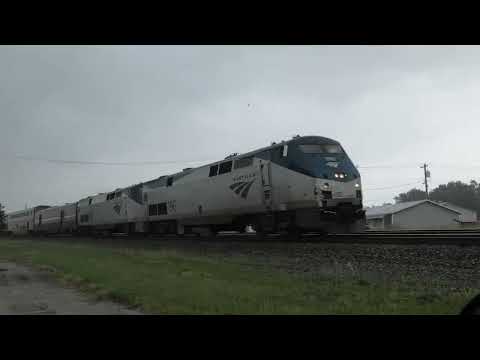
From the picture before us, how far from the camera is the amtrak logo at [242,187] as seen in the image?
66.4 feet

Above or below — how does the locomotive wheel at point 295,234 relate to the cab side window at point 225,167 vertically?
below

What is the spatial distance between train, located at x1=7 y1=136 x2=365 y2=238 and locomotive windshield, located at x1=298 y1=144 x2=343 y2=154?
4 cm

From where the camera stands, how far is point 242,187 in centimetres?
2064

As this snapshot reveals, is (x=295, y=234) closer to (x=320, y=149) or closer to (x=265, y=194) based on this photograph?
(x=265, y=194)

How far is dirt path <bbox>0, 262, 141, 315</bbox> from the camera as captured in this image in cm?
711

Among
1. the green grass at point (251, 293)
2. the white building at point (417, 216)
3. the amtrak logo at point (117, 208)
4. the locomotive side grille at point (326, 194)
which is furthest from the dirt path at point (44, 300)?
the white building at point (417, 216)

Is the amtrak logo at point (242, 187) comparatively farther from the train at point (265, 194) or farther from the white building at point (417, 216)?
the white building at point (417, 216)

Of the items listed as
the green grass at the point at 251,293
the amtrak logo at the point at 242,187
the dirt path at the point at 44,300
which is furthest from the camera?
the amtrak logo at the point at 242,187

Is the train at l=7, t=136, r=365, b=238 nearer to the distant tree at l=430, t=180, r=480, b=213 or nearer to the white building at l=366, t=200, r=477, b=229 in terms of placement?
the white building at l=366, t=200, r=477, b=229

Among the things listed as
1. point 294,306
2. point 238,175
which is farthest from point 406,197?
point 294,306

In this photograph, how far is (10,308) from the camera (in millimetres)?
7508

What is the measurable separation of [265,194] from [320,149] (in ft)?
9.79

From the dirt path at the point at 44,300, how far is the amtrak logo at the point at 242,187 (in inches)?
406
